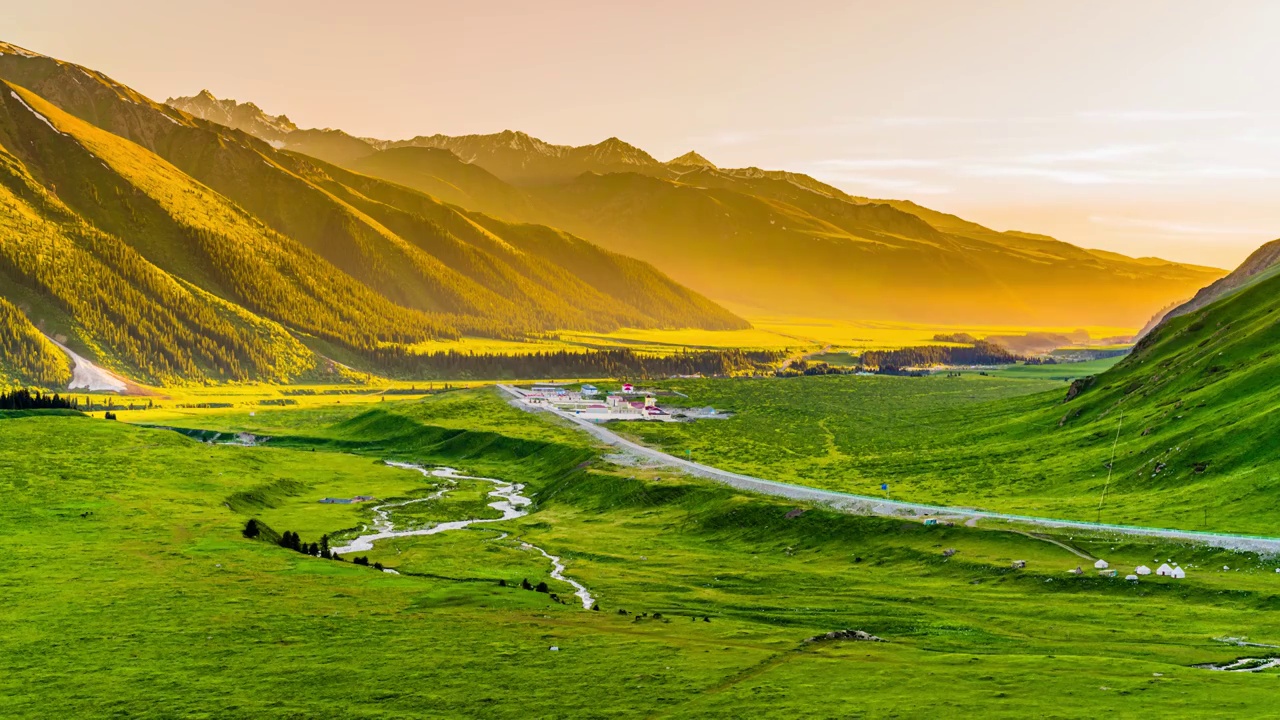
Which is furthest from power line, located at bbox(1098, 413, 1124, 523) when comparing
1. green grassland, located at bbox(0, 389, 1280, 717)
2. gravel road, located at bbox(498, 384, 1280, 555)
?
green grassland, located at bbox(0, 389, 1280, 717)

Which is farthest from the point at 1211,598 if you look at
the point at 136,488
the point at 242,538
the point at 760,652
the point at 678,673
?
the point at 136,488

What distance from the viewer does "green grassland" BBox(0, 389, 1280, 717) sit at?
6850cm

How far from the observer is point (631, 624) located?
295 feet

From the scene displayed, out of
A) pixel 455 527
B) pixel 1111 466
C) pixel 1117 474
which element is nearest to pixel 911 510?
pixel 1117 474

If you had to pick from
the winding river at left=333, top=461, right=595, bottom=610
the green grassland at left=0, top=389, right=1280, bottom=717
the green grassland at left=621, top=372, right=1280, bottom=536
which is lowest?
the winding river at left=333, top=461, right=595, bottom=610

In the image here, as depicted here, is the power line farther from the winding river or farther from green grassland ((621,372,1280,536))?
the winding river

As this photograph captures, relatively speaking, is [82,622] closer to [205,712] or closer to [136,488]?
[205,712]

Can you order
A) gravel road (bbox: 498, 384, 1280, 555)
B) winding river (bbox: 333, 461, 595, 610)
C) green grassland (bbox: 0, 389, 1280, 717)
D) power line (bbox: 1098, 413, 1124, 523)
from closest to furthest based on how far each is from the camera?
green grassland (bbox: 0, 389, 1280, 717) → gravel road (bbox: 498, 384, 1280, 555) → winding river (bbox: 333, 461, 595, 610) → power line (bbox: 1098, 413, 1124, 523)

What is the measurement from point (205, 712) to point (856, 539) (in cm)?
8055

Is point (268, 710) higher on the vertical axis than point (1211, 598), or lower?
lower

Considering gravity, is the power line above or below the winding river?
above

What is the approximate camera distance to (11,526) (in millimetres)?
138500

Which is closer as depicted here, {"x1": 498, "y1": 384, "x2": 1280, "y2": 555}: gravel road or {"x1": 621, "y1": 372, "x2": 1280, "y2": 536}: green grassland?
{"x1": 498, "y1": 384, "x2": 1280, "y2": 555}: gravel road

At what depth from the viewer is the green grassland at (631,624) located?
6850cm
